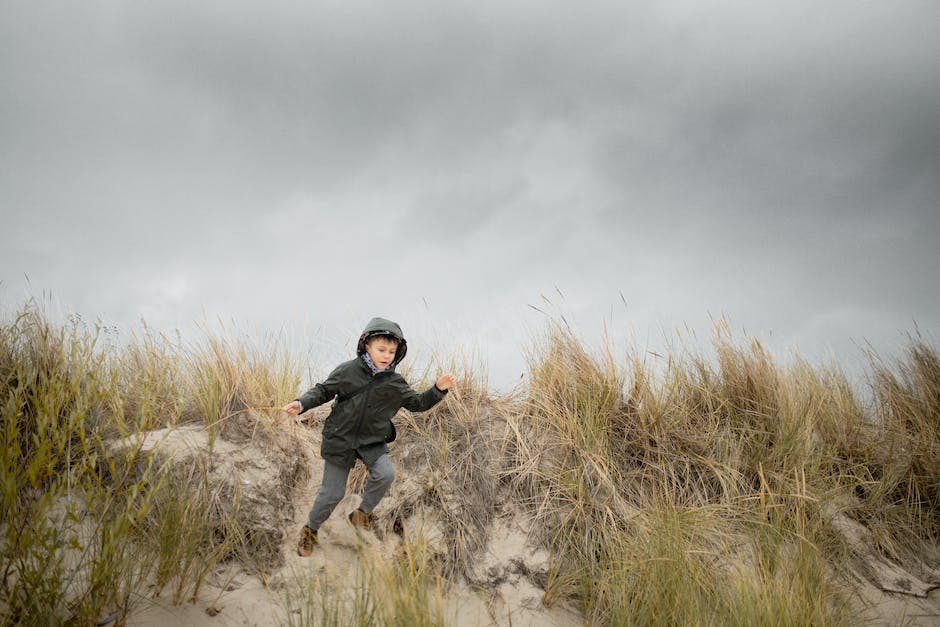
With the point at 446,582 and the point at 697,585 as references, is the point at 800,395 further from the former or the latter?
the point at 446,582

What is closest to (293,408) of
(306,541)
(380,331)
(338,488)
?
(338,488)

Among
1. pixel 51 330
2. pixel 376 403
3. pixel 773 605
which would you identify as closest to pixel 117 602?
pixel 376 403

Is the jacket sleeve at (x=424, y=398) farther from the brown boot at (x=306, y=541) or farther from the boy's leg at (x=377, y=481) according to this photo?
the brown boot at (x=306, y=541)

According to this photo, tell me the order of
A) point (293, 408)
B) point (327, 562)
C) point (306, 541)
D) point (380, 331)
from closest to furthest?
1. point (293, 408)
2. point (327, 562)
3. point (306, 541)
4. point (380, 331)

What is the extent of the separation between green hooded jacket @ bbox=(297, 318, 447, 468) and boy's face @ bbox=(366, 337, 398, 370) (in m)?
0.05

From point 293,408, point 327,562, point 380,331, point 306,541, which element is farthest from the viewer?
point 380,331

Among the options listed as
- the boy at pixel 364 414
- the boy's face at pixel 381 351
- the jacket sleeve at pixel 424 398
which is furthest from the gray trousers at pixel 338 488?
the boy's face at pixel 381 351

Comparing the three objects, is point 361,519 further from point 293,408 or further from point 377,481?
point 293,408

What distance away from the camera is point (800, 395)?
560 centimetres

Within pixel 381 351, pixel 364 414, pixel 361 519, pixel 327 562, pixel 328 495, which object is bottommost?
pixel 327 562

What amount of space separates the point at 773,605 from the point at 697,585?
423 mm

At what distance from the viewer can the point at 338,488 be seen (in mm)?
3871

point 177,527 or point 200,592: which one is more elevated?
point 177,527

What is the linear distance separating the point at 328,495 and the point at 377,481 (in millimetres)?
358
